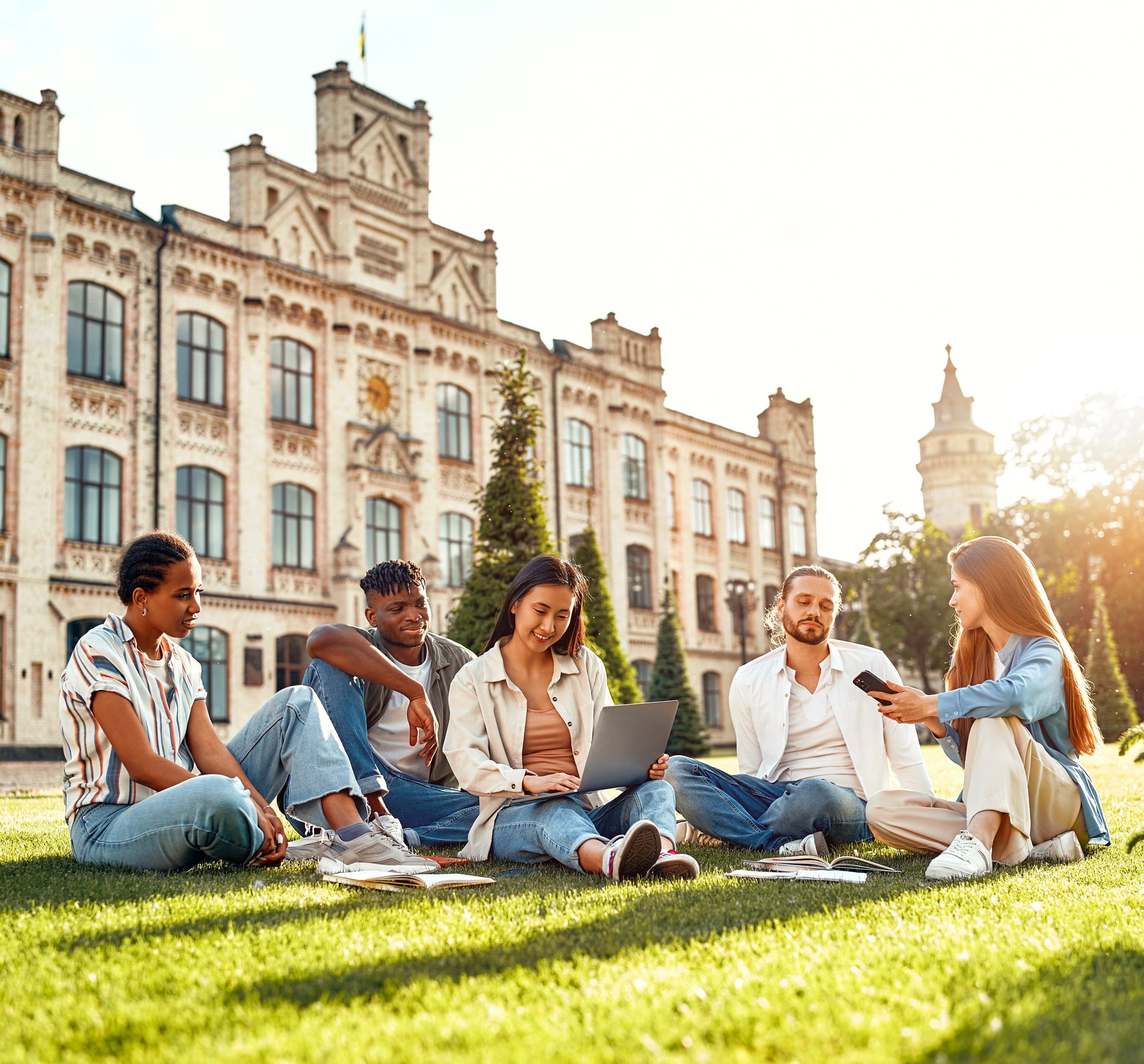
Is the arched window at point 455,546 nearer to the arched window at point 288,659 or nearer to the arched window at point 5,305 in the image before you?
the arched window at point 288,659

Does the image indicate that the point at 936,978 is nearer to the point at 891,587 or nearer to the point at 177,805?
the point at 177,805

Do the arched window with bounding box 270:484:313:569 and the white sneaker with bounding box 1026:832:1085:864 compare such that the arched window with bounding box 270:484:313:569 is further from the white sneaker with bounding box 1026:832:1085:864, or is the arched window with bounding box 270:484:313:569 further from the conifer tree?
the white sneaker with bounding box 1026:832:1085:864

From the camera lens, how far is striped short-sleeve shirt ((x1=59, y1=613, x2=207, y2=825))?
4777mm

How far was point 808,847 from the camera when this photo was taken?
5.65 m

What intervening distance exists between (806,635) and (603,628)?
1636 centimetres

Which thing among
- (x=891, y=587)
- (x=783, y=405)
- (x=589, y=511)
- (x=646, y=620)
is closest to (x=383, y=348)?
(x=589, y=511)

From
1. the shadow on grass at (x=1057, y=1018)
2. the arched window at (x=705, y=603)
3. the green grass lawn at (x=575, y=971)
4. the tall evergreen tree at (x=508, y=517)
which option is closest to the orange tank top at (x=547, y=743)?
the green grass lawn at (x=575, y=971)

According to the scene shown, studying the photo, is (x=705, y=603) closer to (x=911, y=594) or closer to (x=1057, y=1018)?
(x=911, y=594)

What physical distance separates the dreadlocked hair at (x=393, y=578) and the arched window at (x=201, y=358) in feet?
66.6

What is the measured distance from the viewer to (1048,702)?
17.1ft

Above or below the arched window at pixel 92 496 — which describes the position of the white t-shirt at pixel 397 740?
below

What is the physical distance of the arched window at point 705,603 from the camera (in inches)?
1532

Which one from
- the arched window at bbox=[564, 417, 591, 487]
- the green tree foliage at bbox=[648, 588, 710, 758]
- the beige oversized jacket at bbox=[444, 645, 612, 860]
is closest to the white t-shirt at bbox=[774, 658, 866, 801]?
the beige oversized jacket at bbox=[444, 645, 612, 860]

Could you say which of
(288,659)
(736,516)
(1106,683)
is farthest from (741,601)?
(288,659)
